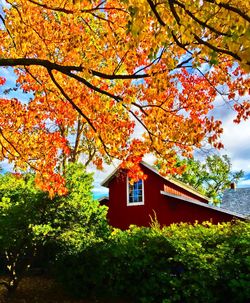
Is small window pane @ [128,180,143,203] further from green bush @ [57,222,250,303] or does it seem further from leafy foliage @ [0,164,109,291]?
green bush @ [57,222,250,303]

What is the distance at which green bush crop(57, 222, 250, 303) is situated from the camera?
888cm

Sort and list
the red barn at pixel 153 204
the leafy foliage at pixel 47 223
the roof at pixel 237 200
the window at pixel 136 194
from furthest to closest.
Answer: the roof at pixel 237 200
the window at pixel 136 194
the red barn at pixel 153 204
the leafy foliage at pixel 47 223

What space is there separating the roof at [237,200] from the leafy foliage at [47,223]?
63.8ft

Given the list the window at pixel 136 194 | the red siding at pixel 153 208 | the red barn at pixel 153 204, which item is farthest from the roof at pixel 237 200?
the window at pixel 136 194

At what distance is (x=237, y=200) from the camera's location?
32250 mm

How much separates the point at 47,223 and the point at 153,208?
42.6ft

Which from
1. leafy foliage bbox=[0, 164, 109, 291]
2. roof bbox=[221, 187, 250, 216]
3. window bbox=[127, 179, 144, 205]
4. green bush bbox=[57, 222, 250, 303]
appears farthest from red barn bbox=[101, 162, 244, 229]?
green bush bbox=[57, 222, 250, 303]

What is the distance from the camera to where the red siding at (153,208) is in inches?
937

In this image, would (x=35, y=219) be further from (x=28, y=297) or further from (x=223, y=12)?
(x=223, y=12)

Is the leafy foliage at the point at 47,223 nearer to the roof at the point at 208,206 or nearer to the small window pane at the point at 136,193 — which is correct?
the roof at the point at 208,206

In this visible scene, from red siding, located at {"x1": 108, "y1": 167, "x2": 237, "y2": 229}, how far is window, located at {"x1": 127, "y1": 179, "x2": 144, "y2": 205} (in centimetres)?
25

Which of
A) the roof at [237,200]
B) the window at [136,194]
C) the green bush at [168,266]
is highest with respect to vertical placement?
the roof at [237,200]

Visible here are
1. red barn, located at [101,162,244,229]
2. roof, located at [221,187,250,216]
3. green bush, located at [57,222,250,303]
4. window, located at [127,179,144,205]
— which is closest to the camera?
green bush, located at [57,222,250,303]

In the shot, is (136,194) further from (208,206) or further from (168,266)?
(168,266)
